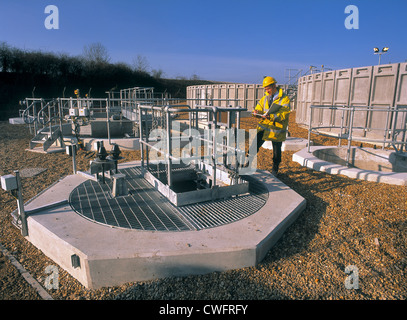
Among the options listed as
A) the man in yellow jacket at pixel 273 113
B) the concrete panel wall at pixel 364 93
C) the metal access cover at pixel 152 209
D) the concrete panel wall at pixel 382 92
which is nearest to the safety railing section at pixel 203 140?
the metal access cover at pixel 152 209

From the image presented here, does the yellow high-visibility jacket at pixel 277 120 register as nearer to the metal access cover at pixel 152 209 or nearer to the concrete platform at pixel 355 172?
the metal access cover at pixel 152 209

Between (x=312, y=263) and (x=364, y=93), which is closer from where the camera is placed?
(x=312, y=263)

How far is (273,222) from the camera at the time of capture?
3.56 meters

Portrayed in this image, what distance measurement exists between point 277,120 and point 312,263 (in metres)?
2.89

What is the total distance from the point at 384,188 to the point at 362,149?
283cm

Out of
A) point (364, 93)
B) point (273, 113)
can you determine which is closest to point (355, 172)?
point (273, 113)

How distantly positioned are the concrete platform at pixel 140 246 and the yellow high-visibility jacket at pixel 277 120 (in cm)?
203

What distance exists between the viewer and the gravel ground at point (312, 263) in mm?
2674

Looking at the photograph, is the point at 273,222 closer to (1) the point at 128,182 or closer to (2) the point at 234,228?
(2) the point at 234,228

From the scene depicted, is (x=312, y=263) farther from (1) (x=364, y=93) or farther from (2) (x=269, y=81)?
(1) (x=364, y=93)

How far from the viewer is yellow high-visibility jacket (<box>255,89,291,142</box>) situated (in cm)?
528

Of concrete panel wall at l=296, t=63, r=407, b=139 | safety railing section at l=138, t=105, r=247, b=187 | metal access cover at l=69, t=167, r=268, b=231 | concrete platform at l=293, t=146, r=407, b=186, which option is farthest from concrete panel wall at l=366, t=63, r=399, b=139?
metal access cover at l=69, t=167, r=268, b=231

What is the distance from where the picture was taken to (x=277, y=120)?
17.5 feet
